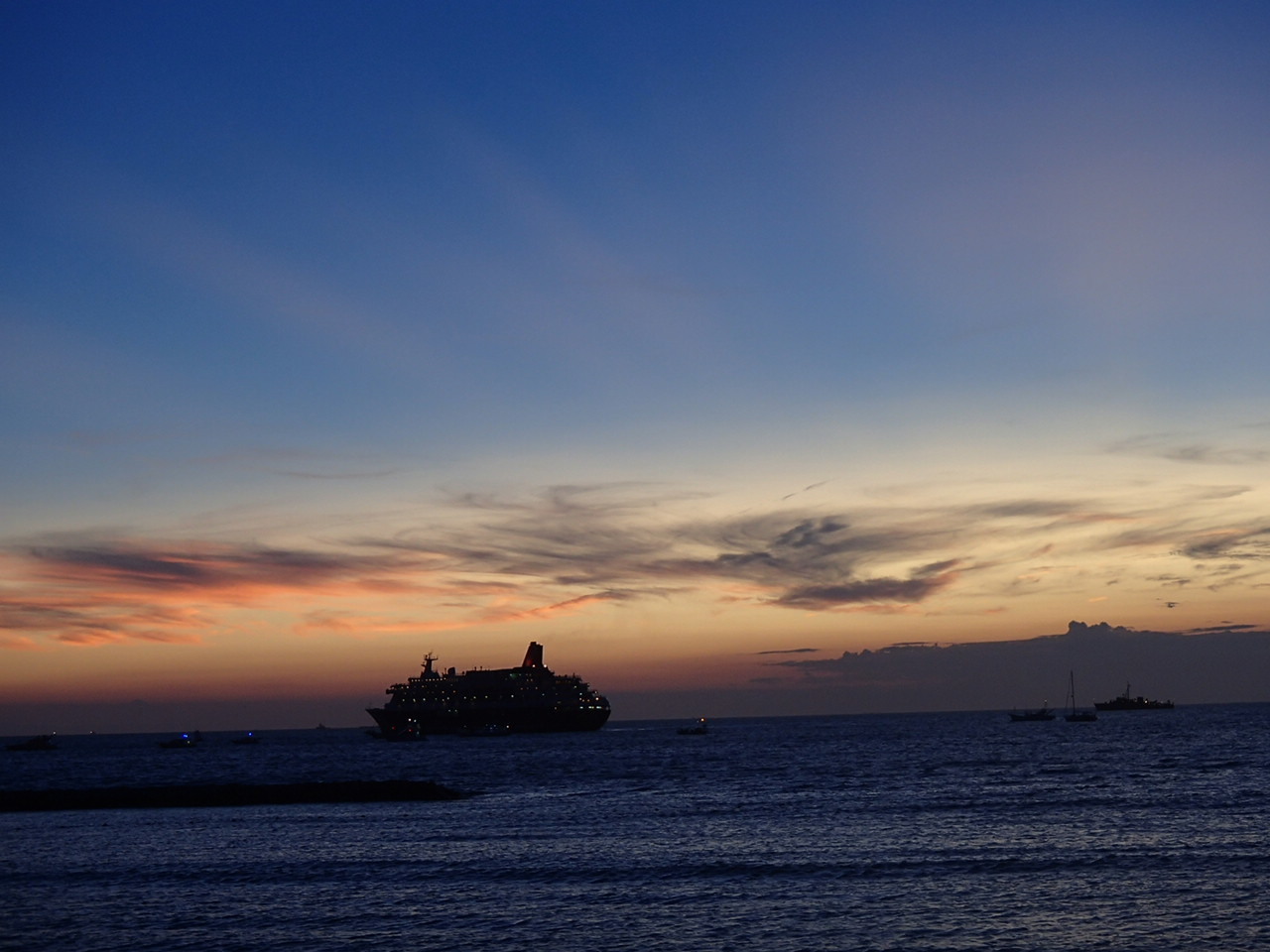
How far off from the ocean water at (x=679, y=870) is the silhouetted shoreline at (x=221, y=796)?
392 cm

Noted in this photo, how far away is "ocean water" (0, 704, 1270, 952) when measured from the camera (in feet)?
112

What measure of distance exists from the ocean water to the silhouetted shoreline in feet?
12.9

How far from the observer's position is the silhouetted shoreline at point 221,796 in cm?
7994

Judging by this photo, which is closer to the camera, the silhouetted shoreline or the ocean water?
the ocean water

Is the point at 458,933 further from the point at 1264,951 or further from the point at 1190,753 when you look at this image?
the point at 1190,753

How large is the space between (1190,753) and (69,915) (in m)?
117

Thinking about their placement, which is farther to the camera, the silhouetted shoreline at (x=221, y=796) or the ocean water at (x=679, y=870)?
the silhouetted shoreline at (x=221, y=796)

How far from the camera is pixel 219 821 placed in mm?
68500

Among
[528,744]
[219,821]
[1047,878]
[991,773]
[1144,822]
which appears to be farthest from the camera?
[528,744]

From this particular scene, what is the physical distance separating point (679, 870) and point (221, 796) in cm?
4854

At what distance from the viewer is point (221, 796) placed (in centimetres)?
8181

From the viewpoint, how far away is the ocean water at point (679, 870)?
34.1 meters

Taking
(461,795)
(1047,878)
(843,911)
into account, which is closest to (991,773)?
(461,795)

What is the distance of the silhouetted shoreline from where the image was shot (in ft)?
262
